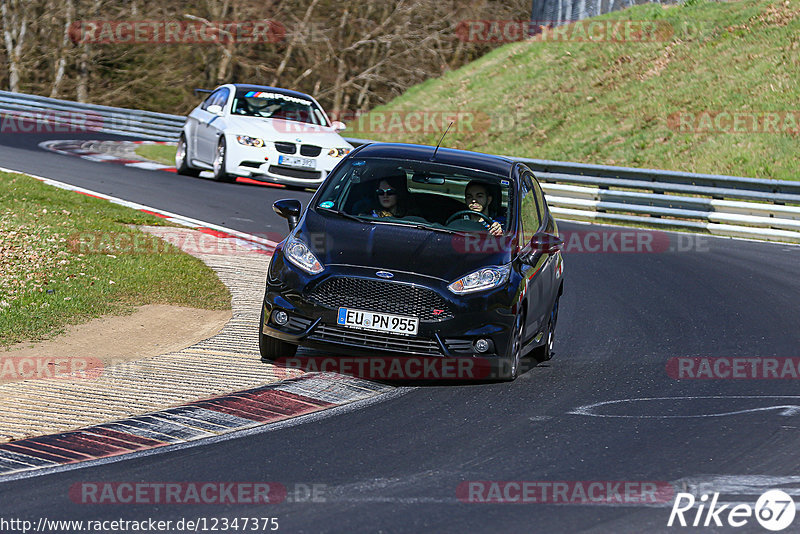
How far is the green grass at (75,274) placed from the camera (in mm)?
9891

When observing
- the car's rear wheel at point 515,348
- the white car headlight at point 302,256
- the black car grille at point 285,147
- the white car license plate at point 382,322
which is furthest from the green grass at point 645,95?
the white car license plate at point 382,322

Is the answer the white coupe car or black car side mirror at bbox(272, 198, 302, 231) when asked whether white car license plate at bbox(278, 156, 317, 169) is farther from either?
black car side mirror at bbox(272, 198, 302, 231)

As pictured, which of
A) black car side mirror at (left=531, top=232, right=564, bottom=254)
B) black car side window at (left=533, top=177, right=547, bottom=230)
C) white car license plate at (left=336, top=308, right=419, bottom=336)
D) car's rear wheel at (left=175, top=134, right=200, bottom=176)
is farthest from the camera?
car's rear wheel at (left=175, top=134, right=200, bottom=176)

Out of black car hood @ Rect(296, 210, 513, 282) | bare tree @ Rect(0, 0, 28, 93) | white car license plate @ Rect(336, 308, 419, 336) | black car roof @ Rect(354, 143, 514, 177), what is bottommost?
white car license plate @ Rect(336, 308, 419, 336)

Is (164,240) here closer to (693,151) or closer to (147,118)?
(693,151)

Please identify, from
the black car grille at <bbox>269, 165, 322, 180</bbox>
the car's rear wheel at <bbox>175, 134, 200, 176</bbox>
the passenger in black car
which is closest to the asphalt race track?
the passenger in black car

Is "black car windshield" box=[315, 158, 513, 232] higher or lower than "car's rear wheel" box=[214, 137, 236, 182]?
higher

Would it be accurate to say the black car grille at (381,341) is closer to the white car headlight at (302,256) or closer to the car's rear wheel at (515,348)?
the white car headlight at (302,256)

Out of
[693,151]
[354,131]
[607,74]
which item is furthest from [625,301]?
[354,131]

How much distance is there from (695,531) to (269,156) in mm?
15000

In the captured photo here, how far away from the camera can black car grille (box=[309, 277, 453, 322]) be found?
7.88 meters

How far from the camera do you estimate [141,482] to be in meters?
5.59

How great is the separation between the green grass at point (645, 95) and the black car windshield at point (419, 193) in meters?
16.8

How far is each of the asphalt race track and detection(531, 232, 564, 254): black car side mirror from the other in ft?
3.03
